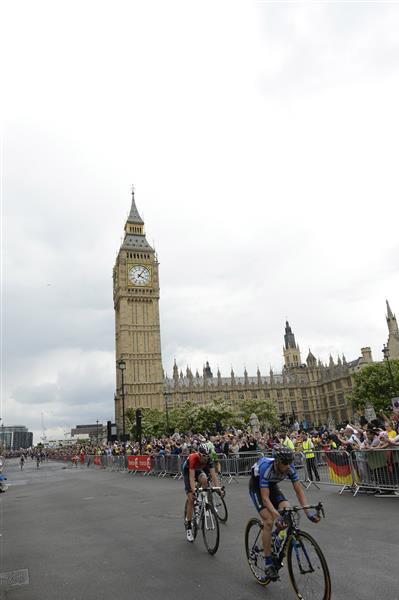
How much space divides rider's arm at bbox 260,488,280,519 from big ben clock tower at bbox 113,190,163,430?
3572 inches

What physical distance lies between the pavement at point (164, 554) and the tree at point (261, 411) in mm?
70149

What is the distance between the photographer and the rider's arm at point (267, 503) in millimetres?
5027

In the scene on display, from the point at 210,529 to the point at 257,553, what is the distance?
69.9 inches

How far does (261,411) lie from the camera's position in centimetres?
8162

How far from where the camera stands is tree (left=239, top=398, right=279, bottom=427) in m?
81.3

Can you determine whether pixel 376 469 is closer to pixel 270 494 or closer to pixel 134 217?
pixel 270 494

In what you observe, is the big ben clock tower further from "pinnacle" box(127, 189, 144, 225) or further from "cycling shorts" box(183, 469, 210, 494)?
"cycling shorts" box(183, 469, 210, 494)

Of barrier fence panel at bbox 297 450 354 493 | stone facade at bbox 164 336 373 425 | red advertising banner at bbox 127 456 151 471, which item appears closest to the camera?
barrier fence panel at bbox 297 450 354 493

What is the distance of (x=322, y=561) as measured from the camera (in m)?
4.35

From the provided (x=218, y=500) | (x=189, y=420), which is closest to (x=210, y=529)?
(x=218, y=500)

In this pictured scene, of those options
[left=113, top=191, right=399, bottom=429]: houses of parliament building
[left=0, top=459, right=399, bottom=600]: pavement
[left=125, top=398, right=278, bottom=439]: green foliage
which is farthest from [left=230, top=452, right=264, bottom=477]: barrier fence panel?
[left=113, top=191, right=399, bottom=429]: houses of parliament building

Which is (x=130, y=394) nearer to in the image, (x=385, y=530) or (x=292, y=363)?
(x=292, y=363)

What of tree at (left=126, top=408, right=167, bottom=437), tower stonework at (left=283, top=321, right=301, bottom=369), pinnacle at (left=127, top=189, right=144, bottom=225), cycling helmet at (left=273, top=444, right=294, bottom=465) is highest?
pinnacle at (left=127, top=189, right=144, bottom=225)

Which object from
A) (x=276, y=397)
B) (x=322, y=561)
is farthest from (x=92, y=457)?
(x=276, y=397)
